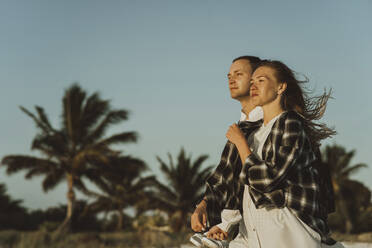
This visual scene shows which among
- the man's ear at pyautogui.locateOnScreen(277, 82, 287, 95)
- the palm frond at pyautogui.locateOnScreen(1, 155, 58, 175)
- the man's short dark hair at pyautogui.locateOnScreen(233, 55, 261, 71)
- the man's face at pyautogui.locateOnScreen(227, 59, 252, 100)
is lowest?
the man's ear at pyautogui.locateOnScreen(277, 82, 287, 95)

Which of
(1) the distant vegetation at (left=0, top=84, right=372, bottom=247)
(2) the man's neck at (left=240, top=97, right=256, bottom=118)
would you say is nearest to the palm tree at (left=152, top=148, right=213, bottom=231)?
(1) the distant vegetation at (left=0, top=84, right=372, bottom=247)

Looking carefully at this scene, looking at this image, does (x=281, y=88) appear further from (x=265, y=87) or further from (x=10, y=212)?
(x=10, y=212)

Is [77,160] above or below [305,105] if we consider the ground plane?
above

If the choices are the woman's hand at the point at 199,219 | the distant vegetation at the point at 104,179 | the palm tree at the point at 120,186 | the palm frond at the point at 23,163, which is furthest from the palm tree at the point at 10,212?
the woman's hand at the point at 199,219

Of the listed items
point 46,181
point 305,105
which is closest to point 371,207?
point 46,181

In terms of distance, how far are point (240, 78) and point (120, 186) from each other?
27.5 meters

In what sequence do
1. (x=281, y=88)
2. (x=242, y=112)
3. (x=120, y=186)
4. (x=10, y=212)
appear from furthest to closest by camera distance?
(x=10, y=212)
(x=120, y=186)
(x=242, y=112)
(x=281, y=88)

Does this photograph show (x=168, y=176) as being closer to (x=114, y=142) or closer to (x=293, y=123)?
(x=114, y=142)

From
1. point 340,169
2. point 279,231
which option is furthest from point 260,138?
point 340,169

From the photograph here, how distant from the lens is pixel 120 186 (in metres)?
29.0

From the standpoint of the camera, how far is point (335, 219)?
3070 centimetres

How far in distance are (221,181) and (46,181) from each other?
22.0 meters

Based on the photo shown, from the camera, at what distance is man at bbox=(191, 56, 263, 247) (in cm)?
213

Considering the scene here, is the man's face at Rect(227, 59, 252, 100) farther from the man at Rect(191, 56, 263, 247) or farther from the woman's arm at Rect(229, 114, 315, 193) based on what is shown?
the woman's arm at Rect(229, 114, 315, 193)
